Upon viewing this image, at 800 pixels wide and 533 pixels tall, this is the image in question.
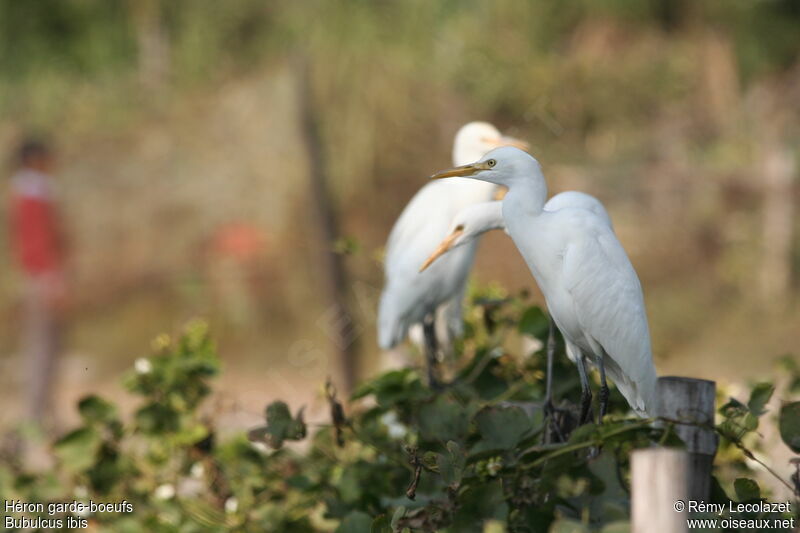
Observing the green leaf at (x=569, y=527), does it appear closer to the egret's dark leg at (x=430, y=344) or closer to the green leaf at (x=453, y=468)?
the green leaf at (x=453, y=468)

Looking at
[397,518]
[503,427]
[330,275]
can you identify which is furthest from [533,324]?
[330,275]

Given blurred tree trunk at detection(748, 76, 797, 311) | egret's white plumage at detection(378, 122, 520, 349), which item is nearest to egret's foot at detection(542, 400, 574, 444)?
egret's white plumage at detection(378, 122, 520, 349)

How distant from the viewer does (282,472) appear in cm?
269

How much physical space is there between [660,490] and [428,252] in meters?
1.77

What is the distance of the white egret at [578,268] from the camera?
1.69 meters

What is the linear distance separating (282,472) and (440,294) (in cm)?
68

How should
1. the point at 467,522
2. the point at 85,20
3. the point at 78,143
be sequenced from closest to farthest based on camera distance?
the point at 467,522, the point at 78,143, the point at 85,20

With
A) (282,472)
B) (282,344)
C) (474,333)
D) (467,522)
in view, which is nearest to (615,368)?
(467,522)

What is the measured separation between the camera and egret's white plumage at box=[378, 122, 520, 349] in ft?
9.82

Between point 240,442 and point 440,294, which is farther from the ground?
point 440,294

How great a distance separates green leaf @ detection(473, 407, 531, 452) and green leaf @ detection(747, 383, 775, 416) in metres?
0.35

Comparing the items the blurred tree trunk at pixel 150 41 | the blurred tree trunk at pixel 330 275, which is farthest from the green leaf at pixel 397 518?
the blurred tree trunk at pixel 150 41

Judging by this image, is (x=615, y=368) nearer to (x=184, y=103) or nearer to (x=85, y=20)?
(x=184, y=103)

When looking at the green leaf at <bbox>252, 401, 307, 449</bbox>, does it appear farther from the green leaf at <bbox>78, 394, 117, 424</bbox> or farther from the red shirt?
the red shirt
